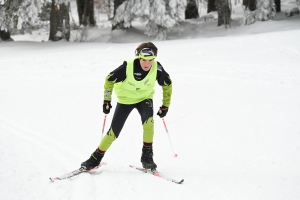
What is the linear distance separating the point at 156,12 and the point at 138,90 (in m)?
11.9

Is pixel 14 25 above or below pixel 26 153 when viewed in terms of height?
above

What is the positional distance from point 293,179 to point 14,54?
12342mm

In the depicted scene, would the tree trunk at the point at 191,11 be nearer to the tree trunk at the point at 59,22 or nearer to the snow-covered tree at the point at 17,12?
the tree trunk at the point at 59,22

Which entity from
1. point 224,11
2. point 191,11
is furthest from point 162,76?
point 191,11

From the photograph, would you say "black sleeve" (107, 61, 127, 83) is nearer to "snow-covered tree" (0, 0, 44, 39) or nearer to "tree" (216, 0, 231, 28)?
"snow-covered tree" (0, 0, 44, 39)

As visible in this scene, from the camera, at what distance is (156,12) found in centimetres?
1619

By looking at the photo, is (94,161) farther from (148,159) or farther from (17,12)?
(17,12)

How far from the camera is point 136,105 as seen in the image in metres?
5.12

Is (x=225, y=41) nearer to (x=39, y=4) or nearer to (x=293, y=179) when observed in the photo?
(x=39, y=4)

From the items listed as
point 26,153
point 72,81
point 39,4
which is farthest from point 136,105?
point 39,4

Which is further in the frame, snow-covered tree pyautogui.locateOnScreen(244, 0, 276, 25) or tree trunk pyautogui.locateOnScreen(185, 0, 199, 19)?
tree trunk pyautogui.locateOnScreen(185, 0, 199, 19)

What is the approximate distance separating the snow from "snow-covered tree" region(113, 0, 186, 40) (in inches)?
102

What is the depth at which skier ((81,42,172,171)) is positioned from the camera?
475 cm

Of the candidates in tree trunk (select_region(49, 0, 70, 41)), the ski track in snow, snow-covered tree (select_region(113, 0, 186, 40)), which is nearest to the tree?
snow-covered tree (select_region(113, 0, 186, 40))
